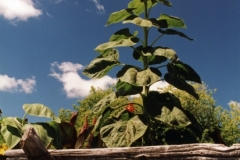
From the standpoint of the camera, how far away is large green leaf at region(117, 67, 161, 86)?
8.35ft

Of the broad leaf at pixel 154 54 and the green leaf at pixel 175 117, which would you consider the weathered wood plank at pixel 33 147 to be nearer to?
the green leaf at pixel 175 117

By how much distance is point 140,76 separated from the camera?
2.62 m

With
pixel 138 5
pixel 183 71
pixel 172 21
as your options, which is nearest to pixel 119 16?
pixel 138 5

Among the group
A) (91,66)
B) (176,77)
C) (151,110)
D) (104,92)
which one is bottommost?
(151,110)

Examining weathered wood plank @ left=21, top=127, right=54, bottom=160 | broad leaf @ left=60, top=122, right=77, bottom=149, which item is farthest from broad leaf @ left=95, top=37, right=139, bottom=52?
weathered wood plank @ left=21, top=127, right=54, bottom=160

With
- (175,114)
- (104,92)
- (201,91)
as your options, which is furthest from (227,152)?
(104,92)

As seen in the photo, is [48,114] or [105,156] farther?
[48,114]

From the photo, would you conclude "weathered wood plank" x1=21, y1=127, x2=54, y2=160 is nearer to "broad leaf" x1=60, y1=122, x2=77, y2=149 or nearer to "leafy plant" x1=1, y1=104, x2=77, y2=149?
"leafy plant" x1=1, y1=104, x2=77, y2=149

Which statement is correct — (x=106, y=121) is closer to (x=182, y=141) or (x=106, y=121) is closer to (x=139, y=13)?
(x=182, y=141)

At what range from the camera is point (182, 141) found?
9.03ft

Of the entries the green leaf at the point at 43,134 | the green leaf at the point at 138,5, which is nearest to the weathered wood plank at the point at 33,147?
the green leaf at the point at 43,134

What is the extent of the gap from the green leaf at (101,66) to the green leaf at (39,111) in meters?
0.75

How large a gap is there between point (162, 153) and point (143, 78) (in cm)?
104

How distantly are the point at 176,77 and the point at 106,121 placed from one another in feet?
1.99
